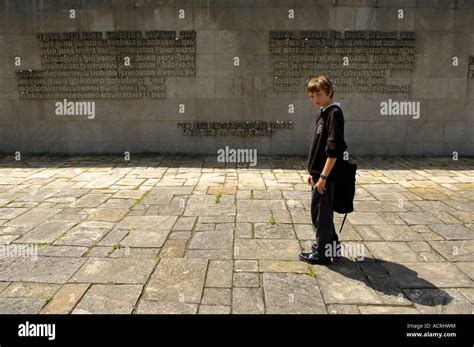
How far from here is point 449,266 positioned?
12.8 feet

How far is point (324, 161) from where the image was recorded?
3781 millimetres

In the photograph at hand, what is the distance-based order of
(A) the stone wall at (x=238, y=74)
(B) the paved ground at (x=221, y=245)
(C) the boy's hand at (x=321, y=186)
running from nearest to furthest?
1. (B) the paved ground at (x=221, y=245)
2. (C) the boy's hand at (x=321, y=186)
3. (A) the stone wall at (x=238, y=74)

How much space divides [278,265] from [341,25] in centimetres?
737

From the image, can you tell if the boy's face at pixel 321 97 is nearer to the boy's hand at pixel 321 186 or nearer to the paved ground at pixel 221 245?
the boy's hand at pixel 321 186

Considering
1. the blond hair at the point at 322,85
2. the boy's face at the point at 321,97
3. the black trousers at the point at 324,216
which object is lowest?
the black trousers at the point at 324,216

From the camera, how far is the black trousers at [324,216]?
12.5ft

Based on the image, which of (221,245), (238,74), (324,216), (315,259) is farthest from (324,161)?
(238,74)

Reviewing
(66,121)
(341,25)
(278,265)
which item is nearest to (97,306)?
(278,265)

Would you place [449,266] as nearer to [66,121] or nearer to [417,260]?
[417,260]

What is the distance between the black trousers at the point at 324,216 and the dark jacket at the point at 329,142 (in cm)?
14

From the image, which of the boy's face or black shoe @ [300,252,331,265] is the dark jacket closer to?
the boy's face

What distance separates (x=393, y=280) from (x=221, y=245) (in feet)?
6.10

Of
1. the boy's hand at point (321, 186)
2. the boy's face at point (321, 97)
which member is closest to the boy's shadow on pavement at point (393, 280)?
the boy's hand at point (321, 186)

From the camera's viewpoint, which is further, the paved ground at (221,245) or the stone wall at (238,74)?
the stone wall at (238,74)
